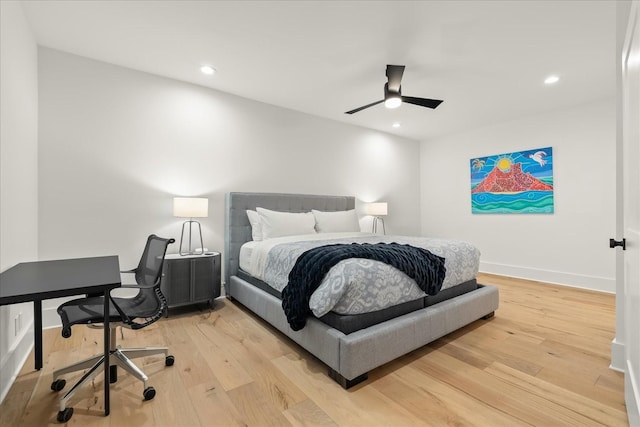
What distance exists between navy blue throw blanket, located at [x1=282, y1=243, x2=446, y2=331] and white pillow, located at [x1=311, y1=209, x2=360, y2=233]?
5.19 feet

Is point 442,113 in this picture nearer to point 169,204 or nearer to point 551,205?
point 551,205

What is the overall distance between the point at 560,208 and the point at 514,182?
71 cm

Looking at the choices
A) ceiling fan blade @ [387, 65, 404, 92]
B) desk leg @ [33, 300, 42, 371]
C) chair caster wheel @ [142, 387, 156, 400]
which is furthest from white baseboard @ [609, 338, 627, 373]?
desk leg @ [33, 300, 42, 371]

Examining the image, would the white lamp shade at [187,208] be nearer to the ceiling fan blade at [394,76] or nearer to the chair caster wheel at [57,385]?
the chair caster wheel at [57,385]

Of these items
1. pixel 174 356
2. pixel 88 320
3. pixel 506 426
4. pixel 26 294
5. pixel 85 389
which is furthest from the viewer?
pixel 174 356

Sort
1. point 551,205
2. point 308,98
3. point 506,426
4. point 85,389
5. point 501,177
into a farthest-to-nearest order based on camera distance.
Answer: point 501,177, point 551,205, point 308,98, point 85,389, point 506,426

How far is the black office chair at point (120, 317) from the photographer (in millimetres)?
1592

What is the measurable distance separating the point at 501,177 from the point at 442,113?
1.50 meters

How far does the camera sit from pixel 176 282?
9.68 ft

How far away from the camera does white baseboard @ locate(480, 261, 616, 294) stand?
12.5 ft

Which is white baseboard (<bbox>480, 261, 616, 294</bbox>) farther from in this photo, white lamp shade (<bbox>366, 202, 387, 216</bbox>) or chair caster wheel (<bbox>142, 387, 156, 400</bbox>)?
chair caster wheel (<bbox>142, 387, 156, 400</bbox>)

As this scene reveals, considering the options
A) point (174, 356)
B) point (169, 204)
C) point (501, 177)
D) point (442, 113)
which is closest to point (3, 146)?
point (169, 204)

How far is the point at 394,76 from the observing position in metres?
2.87

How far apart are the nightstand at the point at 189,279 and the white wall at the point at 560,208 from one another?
4408 mm
